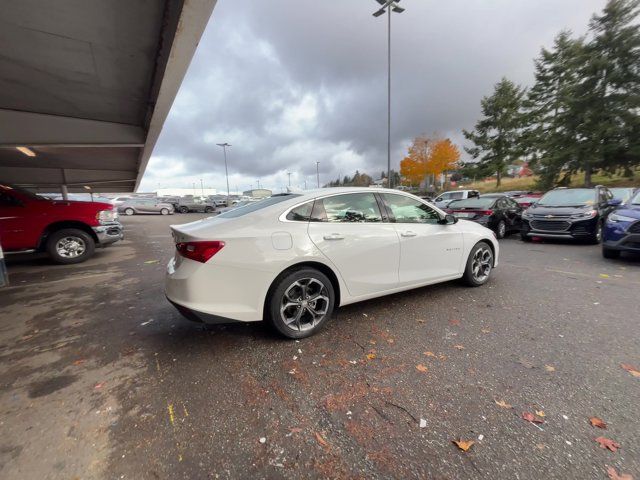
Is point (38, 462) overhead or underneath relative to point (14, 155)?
underneath

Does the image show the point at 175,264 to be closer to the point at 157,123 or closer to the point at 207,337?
the point at 207,337

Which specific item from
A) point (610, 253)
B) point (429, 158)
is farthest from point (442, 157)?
point (610, 253)

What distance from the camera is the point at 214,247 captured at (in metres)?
2.55

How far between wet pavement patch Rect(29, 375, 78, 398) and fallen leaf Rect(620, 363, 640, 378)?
4.57 metres

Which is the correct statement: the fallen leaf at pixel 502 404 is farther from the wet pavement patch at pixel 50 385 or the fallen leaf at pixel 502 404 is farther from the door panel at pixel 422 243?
the wet pavement patch at pixel 50 385

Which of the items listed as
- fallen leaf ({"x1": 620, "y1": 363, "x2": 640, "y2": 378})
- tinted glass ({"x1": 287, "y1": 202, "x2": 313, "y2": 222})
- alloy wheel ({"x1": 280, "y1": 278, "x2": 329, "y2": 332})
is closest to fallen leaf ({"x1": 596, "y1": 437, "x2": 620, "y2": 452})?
fallen leaf ({"x1": 620, "y1": 363, "x2": 640, "y2": 378})

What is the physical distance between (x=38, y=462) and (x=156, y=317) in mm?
2069

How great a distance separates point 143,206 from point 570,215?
33144 mm

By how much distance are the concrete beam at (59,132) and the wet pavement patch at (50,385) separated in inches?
321

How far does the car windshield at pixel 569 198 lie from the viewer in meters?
8.29

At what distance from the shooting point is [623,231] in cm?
566

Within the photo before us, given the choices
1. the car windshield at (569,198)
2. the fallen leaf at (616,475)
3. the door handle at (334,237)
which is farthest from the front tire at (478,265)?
the car windshield at (569,198)

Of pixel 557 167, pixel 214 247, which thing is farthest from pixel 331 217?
pixel 557 167

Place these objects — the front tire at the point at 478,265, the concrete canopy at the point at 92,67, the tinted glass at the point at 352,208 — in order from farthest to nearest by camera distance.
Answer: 1. the front tire at the point at 478,265
2. the concrete canopy at the point at 92,67
3. the tinted glass at the point at 352,208
